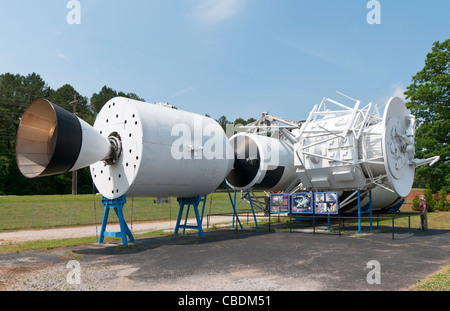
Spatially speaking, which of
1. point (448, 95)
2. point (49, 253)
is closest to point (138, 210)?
point (49, 253)

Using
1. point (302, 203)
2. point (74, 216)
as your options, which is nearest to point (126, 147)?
point (302, 203)

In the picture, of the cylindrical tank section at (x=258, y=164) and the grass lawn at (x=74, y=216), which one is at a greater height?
the cylindrical tank section at (x=258, y=164)

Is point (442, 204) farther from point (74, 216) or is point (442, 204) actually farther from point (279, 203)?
point (74, 216)

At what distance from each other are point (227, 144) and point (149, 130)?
14.1ft

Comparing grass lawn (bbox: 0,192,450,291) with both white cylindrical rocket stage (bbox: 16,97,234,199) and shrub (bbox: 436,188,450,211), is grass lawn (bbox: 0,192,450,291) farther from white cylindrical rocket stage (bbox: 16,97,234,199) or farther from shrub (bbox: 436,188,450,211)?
white cylindrical rocket stage (bbox: 16,97,234,199)

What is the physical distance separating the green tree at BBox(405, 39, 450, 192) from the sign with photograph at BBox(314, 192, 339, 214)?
1837 centimetres

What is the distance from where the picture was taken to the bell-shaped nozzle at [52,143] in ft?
35.4

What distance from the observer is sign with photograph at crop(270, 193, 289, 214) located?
60.5 ft

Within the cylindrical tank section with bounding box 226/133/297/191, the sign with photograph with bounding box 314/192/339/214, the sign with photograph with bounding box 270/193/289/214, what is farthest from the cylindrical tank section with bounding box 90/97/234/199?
the sign with photograph with bounding box 314/192/339/214

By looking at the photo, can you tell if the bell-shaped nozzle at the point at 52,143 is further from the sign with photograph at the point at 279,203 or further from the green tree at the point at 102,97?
the green tree at the point at 102,97

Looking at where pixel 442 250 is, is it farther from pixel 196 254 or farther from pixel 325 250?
pixel 196 254

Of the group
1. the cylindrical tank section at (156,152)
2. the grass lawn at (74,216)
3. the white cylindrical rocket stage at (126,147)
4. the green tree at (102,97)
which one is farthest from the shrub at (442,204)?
the green tree at (102,97)

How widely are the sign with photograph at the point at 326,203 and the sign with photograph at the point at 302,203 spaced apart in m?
0.28

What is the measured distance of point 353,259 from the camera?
33.2 ft
